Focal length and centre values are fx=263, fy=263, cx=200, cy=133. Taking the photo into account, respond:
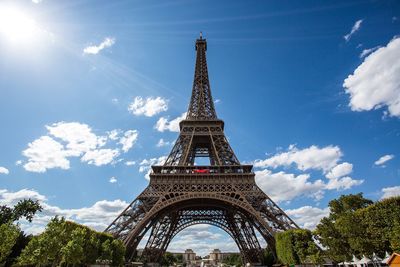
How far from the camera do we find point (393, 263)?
1844 centimetres

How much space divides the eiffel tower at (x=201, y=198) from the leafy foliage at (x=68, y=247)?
6.18 feet

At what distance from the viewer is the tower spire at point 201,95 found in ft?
148

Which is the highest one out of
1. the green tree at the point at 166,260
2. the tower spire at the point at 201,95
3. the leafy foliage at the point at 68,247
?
the tower spire at the point at 201,95

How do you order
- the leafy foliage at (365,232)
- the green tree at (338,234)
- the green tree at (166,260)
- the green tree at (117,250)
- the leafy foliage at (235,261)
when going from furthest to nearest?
the leafy foliage at (235,261) < the green tree at (166,260) < the green tree at (117,250) < the green tree at (338,234) < the leafy foliage at (365,232)

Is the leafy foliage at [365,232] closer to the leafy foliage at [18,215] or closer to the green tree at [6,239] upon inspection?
the green tree at [6,239]

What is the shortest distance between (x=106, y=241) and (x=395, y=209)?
27146 mm

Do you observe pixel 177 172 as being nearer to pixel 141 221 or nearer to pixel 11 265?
pixel 141 221

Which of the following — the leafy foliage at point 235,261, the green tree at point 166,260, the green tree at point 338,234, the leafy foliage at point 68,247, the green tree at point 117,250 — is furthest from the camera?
the leafy foliage at point 235,261

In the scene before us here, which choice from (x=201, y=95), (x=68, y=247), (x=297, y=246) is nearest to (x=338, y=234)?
(x=297, y=246)

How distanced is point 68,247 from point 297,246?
875 inches

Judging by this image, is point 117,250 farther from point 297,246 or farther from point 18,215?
point 297,246

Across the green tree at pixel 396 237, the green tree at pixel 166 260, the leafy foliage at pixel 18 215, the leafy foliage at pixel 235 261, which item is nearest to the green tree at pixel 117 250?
the leafy foliage at pixel 18 215

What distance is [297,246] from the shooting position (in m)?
27.8

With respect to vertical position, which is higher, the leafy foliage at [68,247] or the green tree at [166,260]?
the green tree at [166,260]
